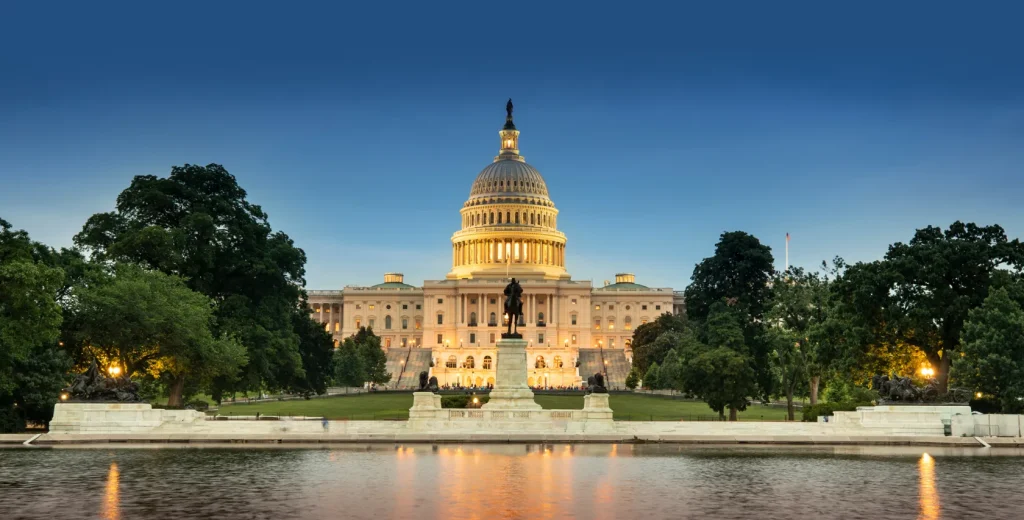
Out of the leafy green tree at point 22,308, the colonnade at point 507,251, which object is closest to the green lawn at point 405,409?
the leafy green tree at point 22,308

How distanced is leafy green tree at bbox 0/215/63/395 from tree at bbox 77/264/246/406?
5930mm

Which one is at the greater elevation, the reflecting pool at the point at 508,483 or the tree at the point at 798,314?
the tree at the point at 798,314

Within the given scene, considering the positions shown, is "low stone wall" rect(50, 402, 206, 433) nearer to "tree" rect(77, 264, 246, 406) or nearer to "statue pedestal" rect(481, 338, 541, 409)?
"tree" rect(77, 264, 246, 406)

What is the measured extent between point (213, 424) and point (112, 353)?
10.7 m

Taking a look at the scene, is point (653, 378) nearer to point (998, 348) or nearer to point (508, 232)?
point (998, 348)

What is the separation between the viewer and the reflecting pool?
20.1 m

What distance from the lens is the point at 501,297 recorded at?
595 ft

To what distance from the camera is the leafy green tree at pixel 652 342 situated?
11406cm

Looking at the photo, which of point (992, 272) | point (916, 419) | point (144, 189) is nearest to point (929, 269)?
point (992, 272)

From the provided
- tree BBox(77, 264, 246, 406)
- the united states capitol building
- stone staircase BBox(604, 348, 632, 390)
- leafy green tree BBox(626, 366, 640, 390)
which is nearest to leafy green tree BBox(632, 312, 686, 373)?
leafy green tree BBox(626, 366, 640, 390)

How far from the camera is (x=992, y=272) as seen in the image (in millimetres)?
51375

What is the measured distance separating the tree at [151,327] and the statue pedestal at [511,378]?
1314 cm

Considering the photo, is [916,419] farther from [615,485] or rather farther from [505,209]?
[505,209]

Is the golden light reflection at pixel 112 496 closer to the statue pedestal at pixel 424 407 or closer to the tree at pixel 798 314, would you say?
the statue pedestal at pixel 424 407
